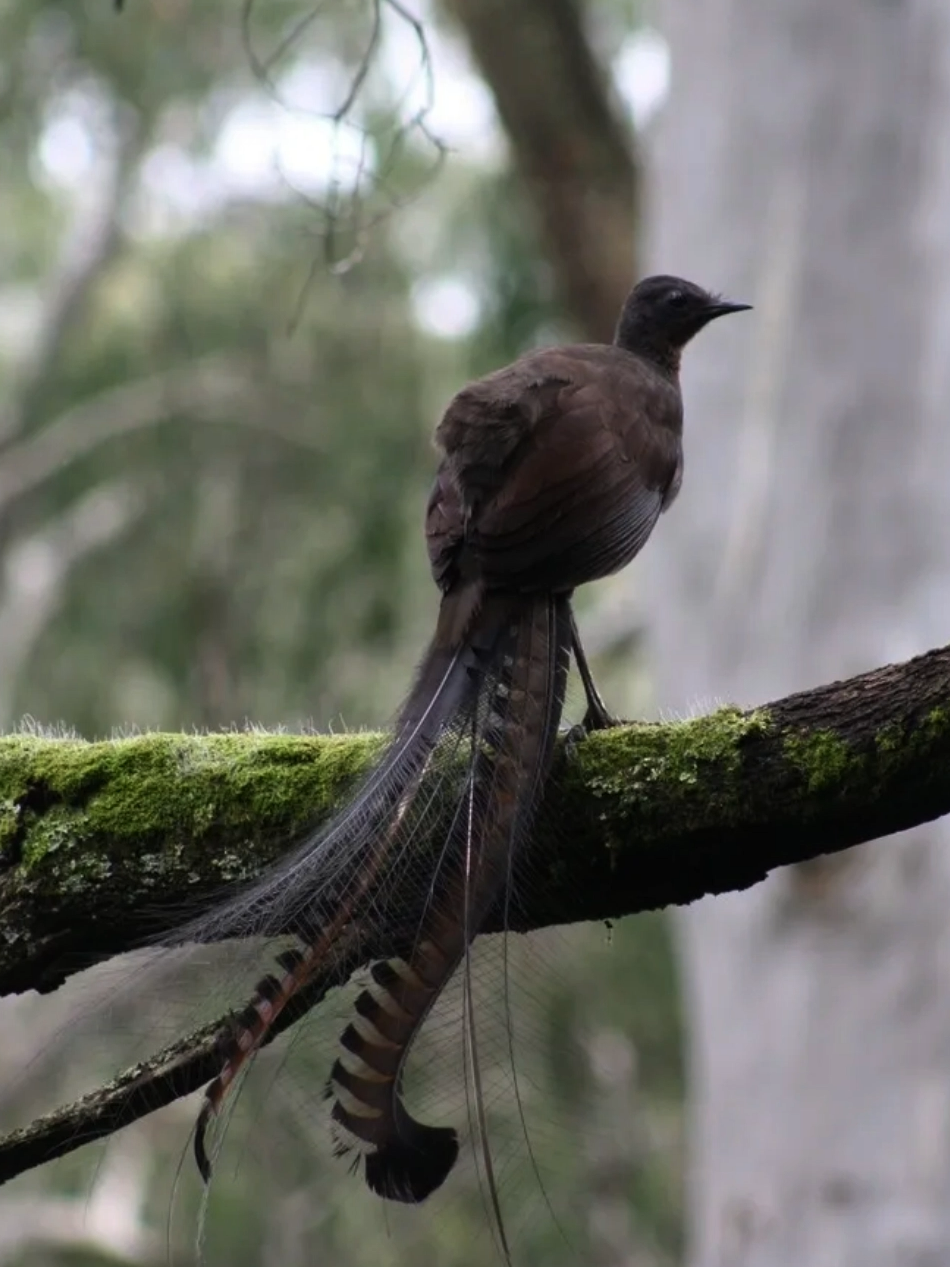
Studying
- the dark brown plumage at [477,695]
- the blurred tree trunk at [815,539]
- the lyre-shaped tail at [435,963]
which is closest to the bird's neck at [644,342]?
the dark brown plumage at [477,695]

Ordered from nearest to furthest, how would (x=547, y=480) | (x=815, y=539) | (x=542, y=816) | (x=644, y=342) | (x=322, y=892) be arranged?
1. (x=322, y=892)
2. (x=542, y=816)
3. (x=547, y=480)
4. (x=644, y=342)
5. (x=815, y=539)

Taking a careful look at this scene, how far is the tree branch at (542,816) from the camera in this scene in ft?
8.63

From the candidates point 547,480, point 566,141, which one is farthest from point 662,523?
point 547,480

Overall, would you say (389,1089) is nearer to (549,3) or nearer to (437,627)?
(437,627)

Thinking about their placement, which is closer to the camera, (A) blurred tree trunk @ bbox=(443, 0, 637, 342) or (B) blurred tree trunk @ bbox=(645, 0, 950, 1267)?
(B) blurred tree trunk @ bbox=(645, 0, 950, 1267)

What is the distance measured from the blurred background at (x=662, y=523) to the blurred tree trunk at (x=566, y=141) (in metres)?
0.02

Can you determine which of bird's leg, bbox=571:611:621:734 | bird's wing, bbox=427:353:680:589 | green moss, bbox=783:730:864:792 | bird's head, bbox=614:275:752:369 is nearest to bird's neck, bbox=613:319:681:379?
bird's head, bbox=614:275:752:369

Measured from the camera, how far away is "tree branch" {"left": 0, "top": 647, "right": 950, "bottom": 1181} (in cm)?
263

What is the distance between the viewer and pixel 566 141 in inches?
411

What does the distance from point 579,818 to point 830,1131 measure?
4723 millimetres

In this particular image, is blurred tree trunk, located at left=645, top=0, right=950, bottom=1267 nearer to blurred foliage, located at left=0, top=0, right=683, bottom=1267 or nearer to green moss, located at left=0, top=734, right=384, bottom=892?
blurred foliage, located at left=0, top=0, right=683, bottom=1267

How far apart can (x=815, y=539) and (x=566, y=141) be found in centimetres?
363

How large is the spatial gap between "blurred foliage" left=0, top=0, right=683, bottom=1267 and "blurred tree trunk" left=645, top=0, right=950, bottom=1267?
314 cm

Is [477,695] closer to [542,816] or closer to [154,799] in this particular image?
[542,816]
